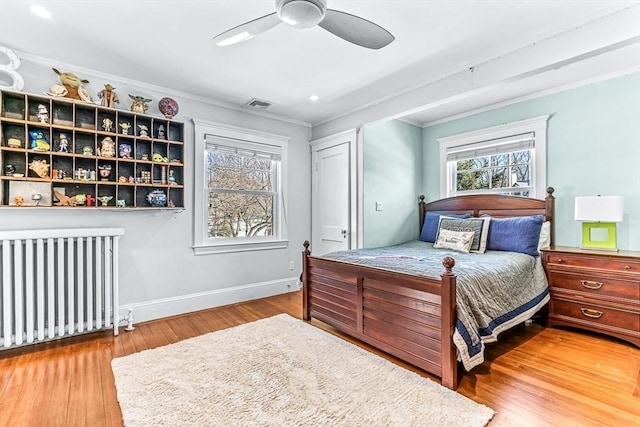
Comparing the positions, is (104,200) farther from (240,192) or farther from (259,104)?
(259,104)

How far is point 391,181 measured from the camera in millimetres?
4379

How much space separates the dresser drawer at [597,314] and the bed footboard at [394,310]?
68.8 inches

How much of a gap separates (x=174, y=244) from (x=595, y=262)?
415 cm

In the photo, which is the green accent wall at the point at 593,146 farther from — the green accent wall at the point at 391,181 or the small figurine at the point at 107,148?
the small figurine at the point at 107,148

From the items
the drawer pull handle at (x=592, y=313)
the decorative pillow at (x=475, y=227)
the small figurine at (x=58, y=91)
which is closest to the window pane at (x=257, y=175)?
the small figurine at (x=58, y=91)

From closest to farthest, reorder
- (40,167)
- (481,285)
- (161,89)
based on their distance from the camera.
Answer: (481,285) < (40,167) < (161,89)

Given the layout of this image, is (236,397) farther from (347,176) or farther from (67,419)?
(347,176)

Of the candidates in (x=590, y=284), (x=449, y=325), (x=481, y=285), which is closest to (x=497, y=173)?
(x=590, y=284)

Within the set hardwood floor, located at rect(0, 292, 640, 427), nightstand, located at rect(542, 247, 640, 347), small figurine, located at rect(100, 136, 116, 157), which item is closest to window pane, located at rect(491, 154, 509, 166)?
nightstand, located at rect(542, 247, 640, 347)

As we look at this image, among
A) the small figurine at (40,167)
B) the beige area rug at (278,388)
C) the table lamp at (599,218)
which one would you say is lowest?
the beige area rug at (278,388)

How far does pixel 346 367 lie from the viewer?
225cm

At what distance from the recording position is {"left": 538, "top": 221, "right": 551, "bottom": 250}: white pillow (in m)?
3.31

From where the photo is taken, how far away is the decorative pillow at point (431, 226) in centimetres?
409

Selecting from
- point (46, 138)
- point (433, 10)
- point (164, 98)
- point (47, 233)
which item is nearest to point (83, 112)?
point (46, 138)
